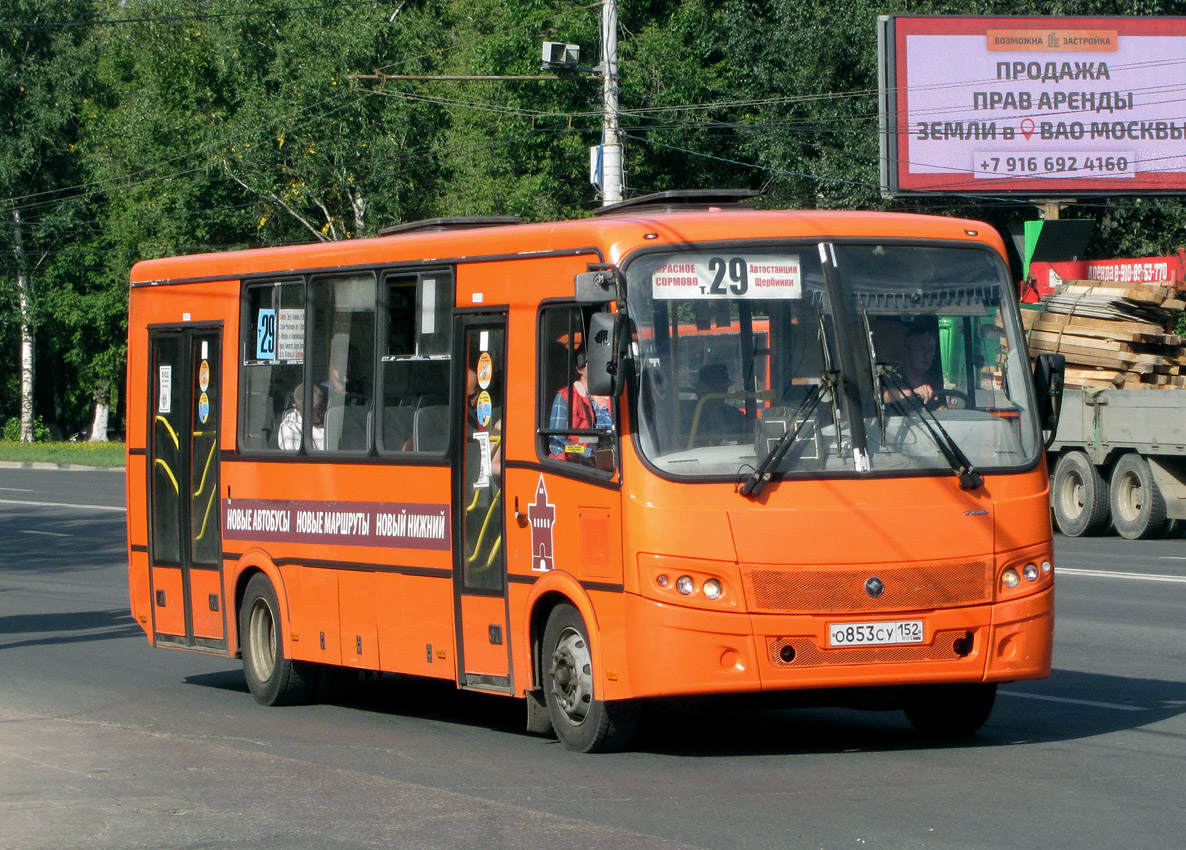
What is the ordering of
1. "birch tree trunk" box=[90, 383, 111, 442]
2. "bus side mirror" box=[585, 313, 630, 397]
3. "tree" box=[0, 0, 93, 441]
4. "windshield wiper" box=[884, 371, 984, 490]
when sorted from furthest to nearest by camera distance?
"birch tree trunk" box=[90, 383, 111, 442]
"tree" box=[0, 0, 93, 441]
"windshield wiper" box=[884, 371, 984, 490]
"bus side mirror" box=[585, 313, 630, 397]

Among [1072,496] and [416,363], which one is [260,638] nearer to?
[416,363]

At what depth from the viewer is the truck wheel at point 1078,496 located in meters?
22.3

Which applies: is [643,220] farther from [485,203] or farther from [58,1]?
[58,1]

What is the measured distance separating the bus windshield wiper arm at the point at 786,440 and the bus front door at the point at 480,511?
1577 millimetres

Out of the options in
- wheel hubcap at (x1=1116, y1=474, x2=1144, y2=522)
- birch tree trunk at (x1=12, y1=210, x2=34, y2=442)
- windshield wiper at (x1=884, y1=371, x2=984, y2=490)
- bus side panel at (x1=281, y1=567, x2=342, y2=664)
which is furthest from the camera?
birch tree trunk at (x1=12, y1=210, x2=34, y2=442)

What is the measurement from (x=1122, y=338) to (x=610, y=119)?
24.0ft

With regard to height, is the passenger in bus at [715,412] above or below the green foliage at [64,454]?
above

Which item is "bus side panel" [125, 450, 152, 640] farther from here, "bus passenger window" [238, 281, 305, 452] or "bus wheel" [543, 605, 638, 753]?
"bus wheel" [543, 605, 638, 753]

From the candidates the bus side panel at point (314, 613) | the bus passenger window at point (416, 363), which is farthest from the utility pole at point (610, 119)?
the bus passenger window at point (416, 363)

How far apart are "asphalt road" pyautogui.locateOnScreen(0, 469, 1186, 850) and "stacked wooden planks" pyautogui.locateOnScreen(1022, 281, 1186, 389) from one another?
33.7 feet

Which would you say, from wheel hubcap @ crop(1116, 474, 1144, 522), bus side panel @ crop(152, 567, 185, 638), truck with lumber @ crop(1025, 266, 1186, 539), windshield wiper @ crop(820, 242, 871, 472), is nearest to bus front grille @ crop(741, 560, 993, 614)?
windshield wiper @ crop(820, 242, 871, 472)

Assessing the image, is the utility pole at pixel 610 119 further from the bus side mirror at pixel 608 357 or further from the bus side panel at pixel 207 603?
the bus side mirror at pixel 608 357

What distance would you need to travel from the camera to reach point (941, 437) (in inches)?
324

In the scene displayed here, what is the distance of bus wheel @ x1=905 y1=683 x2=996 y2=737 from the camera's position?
867 cm
